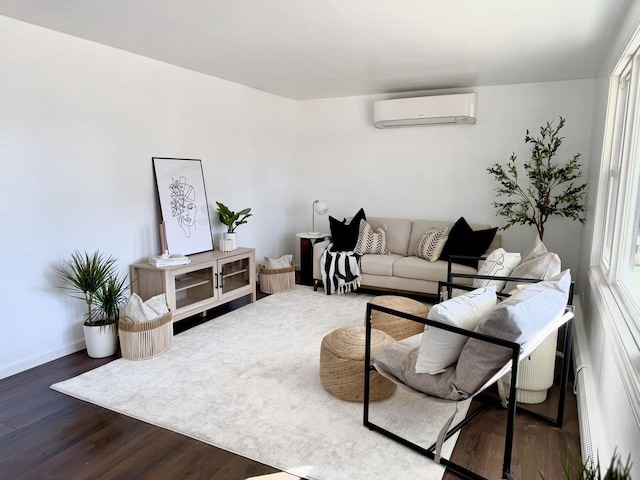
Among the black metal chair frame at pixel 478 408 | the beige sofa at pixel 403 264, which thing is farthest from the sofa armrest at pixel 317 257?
the black metal chair frame at pixel 478 408

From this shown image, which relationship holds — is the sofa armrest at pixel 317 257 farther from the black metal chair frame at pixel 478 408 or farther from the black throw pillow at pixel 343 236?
the black metal chair frame at pixel 478 408

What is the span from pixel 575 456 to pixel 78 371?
3.15 m

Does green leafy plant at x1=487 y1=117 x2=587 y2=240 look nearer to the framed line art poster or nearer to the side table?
the side table

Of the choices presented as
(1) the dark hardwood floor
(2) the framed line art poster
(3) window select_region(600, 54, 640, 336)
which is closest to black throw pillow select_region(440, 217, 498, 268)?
(3) window select_region(600, 54, 640, 336)

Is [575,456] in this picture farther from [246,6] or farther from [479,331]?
[246,6]

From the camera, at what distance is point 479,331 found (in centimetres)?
191

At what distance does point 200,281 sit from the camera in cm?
409

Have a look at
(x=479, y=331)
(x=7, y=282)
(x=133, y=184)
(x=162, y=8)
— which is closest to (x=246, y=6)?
(x=162, y=8)

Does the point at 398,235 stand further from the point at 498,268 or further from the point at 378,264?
the point at 498,268

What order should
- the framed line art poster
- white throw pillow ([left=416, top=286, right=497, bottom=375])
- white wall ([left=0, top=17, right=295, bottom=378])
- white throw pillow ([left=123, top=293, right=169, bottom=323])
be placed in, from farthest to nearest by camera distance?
the framed line art poster → white throw pillow ([left=123, top=293, right=169, bottom=323]) → white wall ([left=0, top=17, right=295, bottom=378]) → white throw pillow ([left=416, top=286, right=497, bottom=375])

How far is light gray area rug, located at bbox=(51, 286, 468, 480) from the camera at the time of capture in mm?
2164

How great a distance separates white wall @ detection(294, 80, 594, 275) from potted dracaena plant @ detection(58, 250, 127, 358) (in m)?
3.29

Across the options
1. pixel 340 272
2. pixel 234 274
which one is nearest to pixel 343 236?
pixel 340 272

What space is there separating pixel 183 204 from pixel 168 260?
76 centimetres
